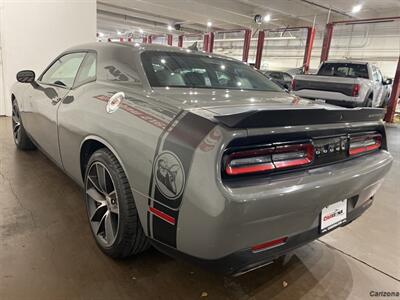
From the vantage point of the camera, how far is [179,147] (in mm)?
1243

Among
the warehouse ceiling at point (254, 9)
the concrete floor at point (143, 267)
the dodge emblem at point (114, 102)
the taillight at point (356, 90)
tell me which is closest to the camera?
the concrete floor at point (143, 267)

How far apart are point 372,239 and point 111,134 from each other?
211 cm

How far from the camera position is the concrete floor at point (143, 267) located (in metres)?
1.60

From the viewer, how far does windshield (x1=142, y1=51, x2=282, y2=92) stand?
76.3 inches

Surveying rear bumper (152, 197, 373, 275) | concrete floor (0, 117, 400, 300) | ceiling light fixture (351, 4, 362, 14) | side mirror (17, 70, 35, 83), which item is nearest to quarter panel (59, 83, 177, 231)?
rear bumper (152, 197, 373, 275)

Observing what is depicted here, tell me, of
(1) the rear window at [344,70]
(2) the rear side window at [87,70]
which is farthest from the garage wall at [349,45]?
(2) the rear side window at [87,70]

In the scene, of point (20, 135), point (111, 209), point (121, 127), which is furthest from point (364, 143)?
point (20, 135)

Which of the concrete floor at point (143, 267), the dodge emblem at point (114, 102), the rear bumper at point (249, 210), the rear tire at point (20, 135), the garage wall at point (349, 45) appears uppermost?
the garage wall at point (349, 45)

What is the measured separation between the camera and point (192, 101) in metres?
1.56

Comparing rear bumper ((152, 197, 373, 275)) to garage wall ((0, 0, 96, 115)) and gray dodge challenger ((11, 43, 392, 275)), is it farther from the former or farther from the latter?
garage wall ((0, 0, 96, 115))

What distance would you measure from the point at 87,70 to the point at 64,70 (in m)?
0.77

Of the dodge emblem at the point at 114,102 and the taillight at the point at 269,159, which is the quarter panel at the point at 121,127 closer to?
the dodge emblem at the point at 114,102

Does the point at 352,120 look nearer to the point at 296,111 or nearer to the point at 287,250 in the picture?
the point at 296,111

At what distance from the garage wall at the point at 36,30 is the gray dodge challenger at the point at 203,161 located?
430 centimetres
